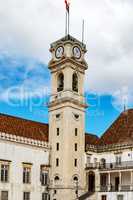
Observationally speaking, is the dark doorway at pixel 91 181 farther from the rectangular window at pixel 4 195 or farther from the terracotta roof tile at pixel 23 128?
the rectangular window at pixel 4 195

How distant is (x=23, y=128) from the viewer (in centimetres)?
6241

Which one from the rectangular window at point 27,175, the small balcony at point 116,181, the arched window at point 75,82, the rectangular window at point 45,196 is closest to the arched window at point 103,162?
the small balcony at point 116,181

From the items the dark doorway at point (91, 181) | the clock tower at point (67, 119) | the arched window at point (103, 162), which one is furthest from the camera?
the arched window at point (103, 162)

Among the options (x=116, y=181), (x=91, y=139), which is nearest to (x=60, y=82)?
(x=91, y=139)

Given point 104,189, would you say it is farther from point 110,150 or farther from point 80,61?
point 80,61

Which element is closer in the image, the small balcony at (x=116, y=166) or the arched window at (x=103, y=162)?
the small balcony at (x=116, y=166)

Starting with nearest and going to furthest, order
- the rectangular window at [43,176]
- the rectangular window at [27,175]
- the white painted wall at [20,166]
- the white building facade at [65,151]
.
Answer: the white painted wall at [20,166], the white building facade at [65,151], the rectangular window at [27,175], the rectangular window at [43,176]

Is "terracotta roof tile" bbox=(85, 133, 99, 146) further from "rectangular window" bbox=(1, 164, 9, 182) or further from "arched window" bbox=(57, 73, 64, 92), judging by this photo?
"rectangular window" bbox=(1, 164, 9, 182)

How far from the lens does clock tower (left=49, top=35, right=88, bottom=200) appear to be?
203 feet

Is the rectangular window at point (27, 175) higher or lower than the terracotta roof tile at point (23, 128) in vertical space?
lower

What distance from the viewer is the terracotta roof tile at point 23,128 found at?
196ft

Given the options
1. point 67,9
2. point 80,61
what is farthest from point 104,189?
point 67,9

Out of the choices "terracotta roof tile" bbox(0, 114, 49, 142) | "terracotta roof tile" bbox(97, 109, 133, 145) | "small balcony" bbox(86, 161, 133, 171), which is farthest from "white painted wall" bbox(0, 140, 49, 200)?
"terracotta roof tile" bbox(97, 109, 133, 145)

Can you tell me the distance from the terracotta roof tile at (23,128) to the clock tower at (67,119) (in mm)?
1544
